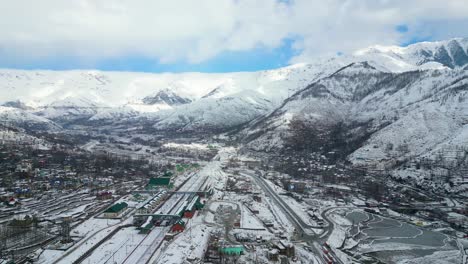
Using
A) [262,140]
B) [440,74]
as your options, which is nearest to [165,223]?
[262,140]

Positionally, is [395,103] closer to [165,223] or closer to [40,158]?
[165,223]

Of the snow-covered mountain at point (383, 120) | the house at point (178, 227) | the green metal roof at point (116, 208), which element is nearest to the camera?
the house at point (178, 227)

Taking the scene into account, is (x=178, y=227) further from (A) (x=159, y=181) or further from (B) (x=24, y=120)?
(B) (x=24, y=120)

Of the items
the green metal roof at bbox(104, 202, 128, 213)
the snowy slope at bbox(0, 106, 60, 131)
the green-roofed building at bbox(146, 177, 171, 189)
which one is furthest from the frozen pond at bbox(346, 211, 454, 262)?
the snowy slope at bbox(0, 106, 60, 131)

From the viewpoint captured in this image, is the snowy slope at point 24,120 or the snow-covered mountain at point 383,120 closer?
the snow-covered mountain at point 383,120

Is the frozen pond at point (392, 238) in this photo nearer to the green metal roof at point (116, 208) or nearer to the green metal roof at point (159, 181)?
the green metal roof at point (116, 208)

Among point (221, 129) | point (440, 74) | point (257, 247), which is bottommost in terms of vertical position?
point (257, 247)

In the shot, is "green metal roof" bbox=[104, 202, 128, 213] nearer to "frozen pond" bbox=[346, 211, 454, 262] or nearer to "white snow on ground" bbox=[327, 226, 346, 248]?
"white snow on ground" bbox=[327, 226, 346, 248]

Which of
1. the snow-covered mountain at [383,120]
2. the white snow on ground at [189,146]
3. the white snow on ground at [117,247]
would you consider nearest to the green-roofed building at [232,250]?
the white snow on ground at [117,247]
